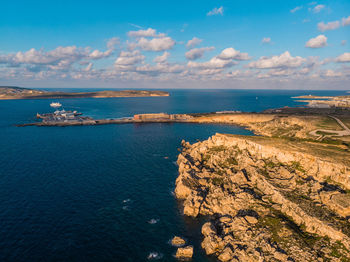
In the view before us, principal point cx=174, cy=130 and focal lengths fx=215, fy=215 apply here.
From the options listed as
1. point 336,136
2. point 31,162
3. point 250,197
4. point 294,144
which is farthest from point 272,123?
point 31,162

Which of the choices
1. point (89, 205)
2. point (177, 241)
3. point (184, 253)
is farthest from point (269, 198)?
point (89, 205)

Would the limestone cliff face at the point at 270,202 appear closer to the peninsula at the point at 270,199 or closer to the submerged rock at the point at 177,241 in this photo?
the peninsula at the point at 270,199

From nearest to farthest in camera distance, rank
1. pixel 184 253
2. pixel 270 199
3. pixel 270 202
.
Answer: pixel 184 253, pixel 270 202, pixel 270 199

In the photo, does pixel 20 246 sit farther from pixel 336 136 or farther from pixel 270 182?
pixel 336 136

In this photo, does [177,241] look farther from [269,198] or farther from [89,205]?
[89,205]

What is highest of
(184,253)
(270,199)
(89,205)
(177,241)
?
(270,199)

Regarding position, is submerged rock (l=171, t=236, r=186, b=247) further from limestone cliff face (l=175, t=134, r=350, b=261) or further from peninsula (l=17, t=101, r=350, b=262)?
limestone cliff face (l=175, t=134, r=350, b=261)

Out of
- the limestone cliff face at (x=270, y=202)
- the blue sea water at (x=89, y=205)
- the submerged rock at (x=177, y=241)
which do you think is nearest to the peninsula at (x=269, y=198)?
the limestone cliff face at (x=270, y=202)

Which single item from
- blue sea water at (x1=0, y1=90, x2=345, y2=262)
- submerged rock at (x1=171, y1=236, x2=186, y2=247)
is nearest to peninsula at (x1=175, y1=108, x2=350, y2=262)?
submerged rock at (x1=171, y1=236, x2=186, y2=247)

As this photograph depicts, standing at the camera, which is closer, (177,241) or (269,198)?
(177,241)
